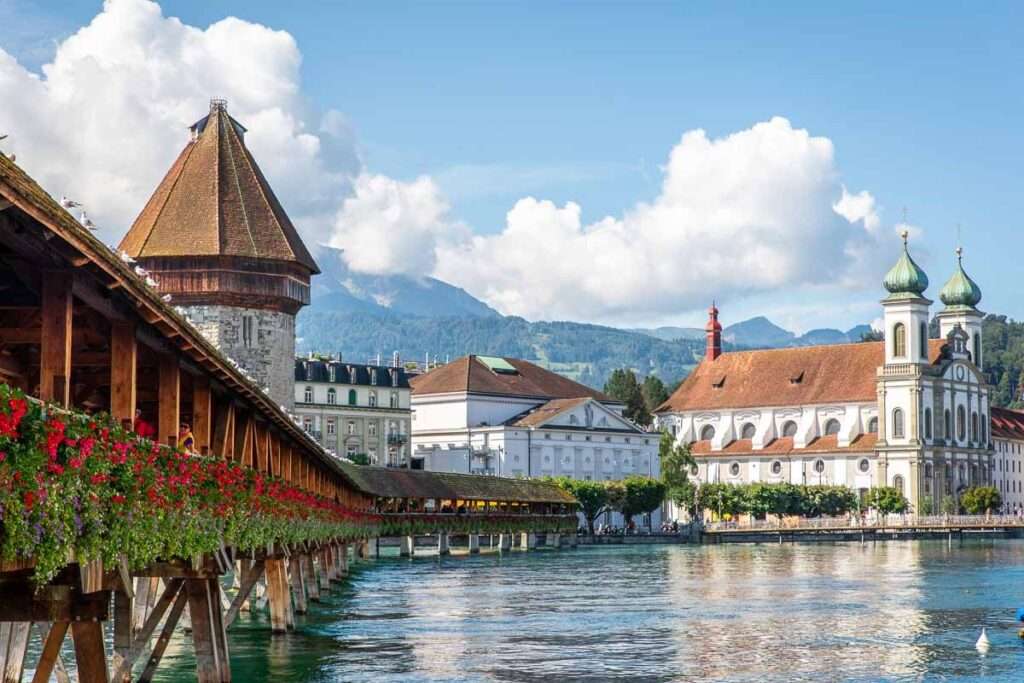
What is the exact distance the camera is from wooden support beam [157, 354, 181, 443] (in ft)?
73.9

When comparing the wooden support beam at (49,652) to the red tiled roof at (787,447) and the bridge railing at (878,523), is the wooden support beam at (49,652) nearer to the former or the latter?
the bridge railing at (878,523)

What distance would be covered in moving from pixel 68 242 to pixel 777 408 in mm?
171526

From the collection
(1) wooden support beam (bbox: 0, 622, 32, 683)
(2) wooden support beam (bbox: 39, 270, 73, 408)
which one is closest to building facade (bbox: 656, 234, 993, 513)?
(1) wooden support beam (bbox: 0, 622, 32, 683)

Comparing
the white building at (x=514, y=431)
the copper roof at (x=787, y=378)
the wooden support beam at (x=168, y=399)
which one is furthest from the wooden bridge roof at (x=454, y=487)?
the wooden support beam at (x=168, y=399)

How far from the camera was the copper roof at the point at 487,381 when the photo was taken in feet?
491

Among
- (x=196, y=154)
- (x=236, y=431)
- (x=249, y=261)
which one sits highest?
(x=196, y=154)

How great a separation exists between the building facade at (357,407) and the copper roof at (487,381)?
9.35m

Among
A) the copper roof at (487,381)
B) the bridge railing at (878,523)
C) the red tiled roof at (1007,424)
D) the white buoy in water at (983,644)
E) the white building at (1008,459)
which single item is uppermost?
the copper roof at (487,381)

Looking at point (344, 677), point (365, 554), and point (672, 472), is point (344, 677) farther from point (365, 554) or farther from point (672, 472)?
point (672, 472)

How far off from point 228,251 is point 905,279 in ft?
356

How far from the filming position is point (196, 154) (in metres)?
79.4

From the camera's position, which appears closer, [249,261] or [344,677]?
[344,677]

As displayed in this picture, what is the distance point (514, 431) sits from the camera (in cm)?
14475

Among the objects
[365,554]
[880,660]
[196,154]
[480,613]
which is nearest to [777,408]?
[365,554]
